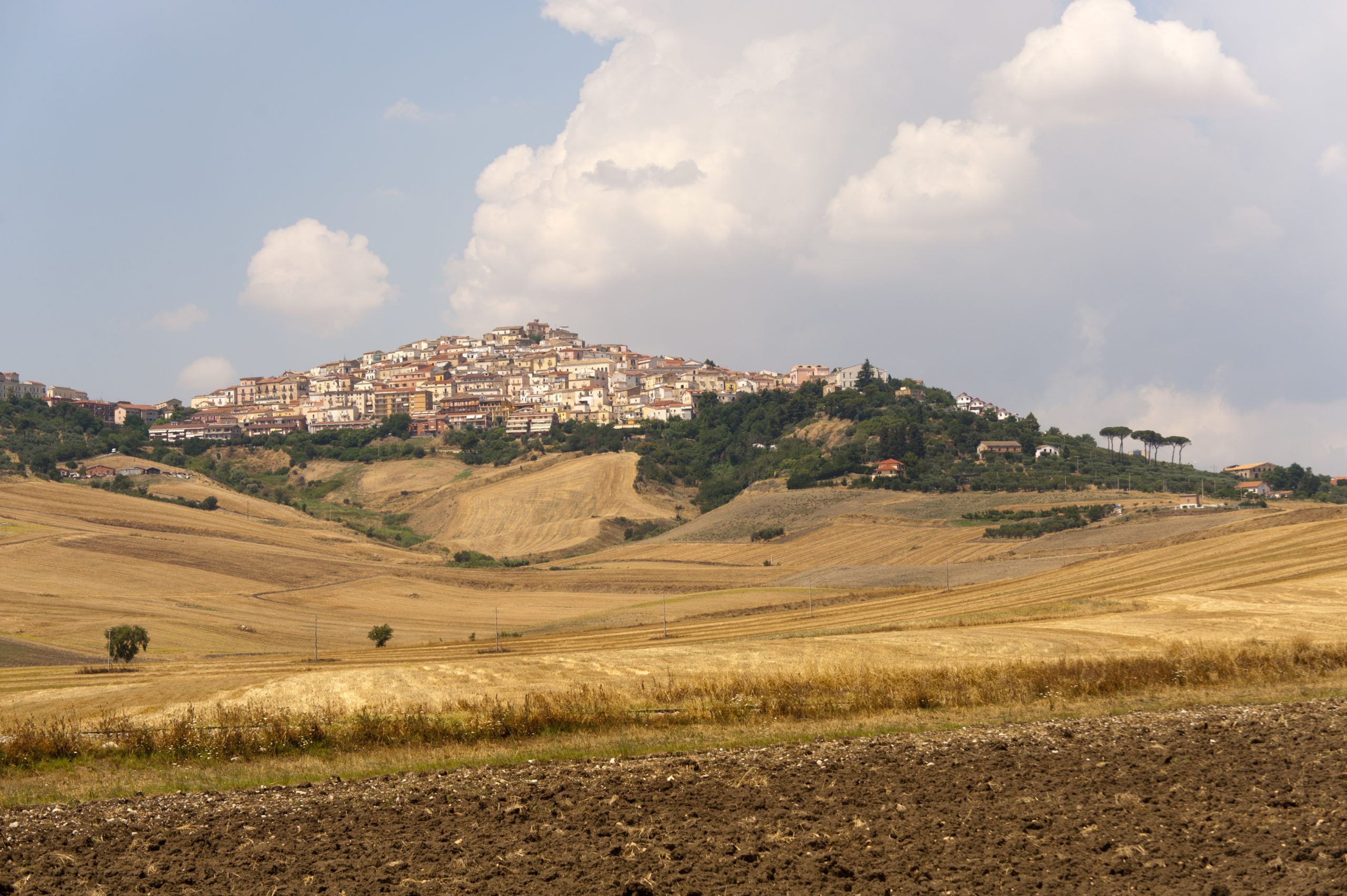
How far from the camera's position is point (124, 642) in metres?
44.5

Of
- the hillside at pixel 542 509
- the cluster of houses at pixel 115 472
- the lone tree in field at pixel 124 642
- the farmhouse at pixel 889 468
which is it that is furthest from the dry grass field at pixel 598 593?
the cluster of houses at pixel 115 472

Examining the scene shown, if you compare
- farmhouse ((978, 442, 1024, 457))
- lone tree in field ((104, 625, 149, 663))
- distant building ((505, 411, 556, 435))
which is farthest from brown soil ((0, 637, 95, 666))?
distant building ((505, 411, 556, 435))

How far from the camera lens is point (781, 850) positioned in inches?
452

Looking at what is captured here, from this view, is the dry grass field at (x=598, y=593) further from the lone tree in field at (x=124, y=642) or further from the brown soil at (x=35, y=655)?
the lone tree in field at (x=124, y=642)

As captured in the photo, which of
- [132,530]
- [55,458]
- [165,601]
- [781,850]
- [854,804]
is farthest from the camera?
[55,458]

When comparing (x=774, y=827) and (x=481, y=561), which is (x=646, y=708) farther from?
(x=481, y=561)

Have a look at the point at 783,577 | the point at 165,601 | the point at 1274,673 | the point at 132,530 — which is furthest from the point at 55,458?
the point at 1274,673

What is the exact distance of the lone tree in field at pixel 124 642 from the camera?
4434 cm

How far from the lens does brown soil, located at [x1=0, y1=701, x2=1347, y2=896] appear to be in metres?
10.6

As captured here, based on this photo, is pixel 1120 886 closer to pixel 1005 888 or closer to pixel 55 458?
pixel 1005 888

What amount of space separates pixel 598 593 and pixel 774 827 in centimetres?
7038

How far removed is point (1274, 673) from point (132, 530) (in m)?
99.5

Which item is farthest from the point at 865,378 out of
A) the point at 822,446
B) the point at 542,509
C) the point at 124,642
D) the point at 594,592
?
the point at 124,642

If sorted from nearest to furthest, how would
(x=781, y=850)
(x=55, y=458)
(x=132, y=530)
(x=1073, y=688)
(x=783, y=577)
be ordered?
(x=781, y=850) < (x=1073, y=688) < (x=783, y=577) < (x=132, y=530) < (x=55, y=458)
